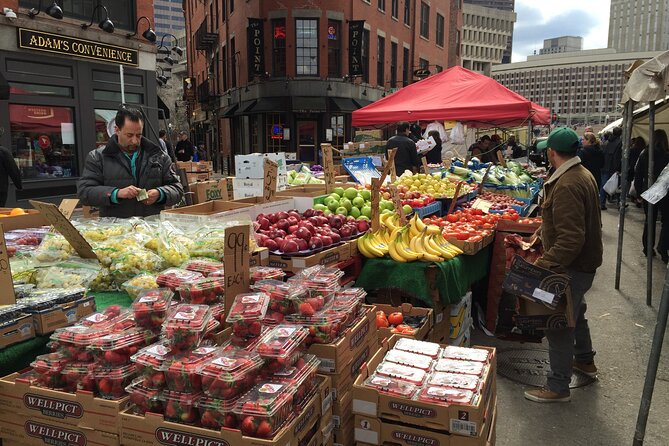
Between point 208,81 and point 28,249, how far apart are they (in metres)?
36.4

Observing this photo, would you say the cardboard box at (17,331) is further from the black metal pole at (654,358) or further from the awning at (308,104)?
the awning at (308,104)

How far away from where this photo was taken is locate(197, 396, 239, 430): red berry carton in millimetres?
1890

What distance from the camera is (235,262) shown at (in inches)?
99.0

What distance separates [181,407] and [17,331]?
94 centimetres

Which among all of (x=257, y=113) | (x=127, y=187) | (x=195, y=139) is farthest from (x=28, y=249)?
(x=195, y=139)

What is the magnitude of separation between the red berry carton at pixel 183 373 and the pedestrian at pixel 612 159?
14845mm

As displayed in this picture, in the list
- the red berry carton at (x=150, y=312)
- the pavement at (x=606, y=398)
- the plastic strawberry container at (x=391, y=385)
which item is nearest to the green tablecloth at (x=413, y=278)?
the pavement at (x=606, y=398)

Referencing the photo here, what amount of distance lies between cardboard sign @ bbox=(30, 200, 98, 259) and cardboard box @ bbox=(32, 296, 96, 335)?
583 mm

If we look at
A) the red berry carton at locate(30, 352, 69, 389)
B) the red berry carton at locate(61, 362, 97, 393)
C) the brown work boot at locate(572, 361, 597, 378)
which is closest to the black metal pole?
the brown work boot at locate(572, 361, 597, 378)

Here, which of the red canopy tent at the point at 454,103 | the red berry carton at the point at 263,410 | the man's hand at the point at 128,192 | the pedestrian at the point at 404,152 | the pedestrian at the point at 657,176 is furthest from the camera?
the pedestrian at the point at 404,152

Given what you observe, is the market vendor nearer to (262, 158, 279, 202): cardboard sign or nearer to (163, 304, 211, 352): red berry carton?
(262, 158, 279, 202): cardboard sign

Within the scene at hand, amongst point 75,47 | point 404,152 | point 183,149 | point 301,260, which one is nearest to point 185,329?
point 301,260

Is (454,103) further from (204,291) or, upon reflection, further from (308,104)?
(308,104)

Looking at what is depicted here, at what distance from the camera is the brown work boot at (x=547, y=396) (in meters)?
4.12
